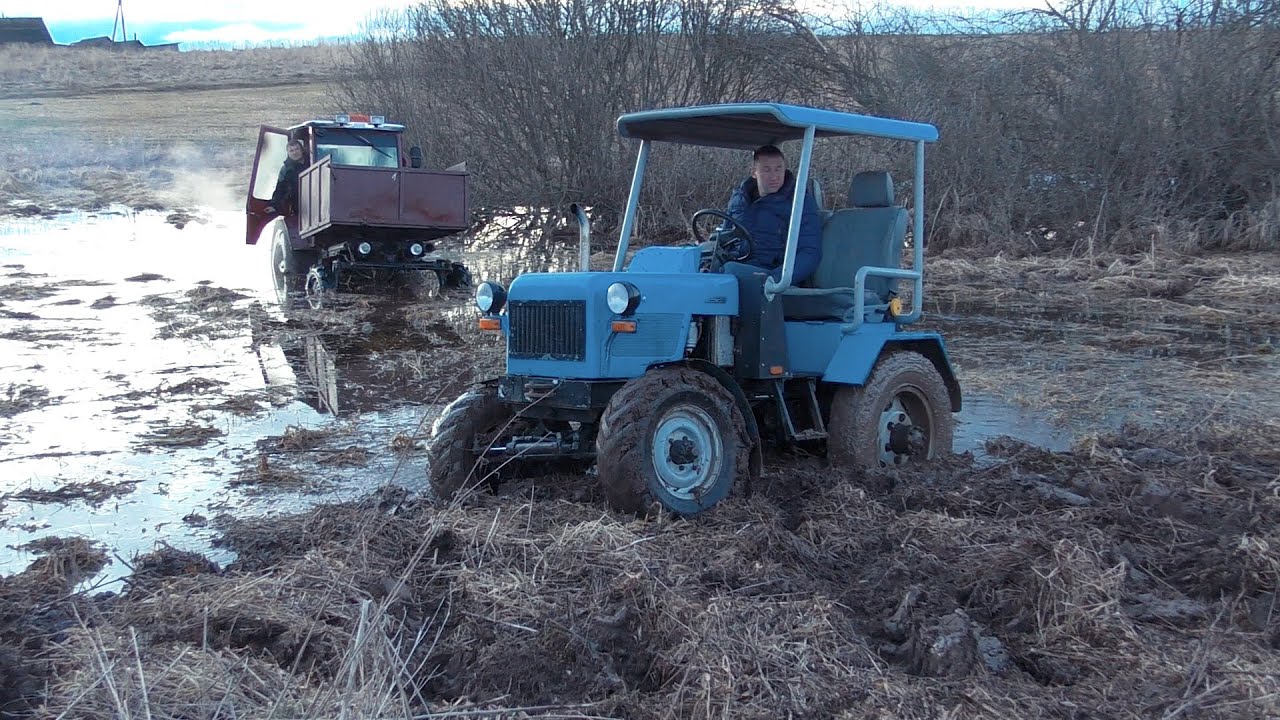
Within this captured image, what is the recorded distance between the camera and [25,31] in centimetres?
6031

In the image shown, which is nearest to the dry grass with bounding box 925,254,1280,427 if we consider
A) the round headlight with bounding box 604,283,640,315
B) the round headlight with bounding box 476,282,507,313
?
the round headlight with bounding box 604,283,640,315

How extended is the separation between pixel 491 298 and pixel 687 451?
1278 mm

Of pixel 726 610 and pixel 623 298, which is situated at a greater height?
pixel 623 298

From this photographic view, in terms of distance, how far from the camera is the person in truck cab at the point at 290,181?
1538 cm

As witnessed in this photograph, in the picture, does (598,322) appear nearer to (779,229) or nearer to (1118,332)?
(779,229)

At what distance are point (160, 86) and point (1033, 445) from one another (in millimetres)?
51615

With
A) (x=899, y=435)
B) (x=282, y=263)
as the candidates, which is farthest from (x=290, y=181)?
(x=899, y=435)

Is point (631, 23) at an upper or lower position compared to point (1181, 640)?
upper

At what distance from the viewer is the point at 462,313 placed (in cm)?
1300

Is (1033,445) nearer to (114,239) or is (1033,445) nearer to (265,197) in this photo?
(265,197)

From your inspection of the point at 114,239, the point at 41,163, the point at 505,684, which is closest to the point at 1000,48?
the point at 114,239

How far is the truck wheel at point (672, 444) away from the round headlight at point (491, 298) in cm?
97

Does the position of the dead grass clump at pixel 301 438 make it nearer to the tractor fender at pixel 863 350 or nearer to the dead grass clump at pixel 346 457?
the dead grass clump at pixel 346 457

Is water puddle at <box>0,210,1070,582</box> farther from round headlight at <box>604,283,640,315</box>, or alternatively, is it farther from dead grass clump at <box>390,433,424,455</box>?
round headlight at <box>604,283,640,315</box>
